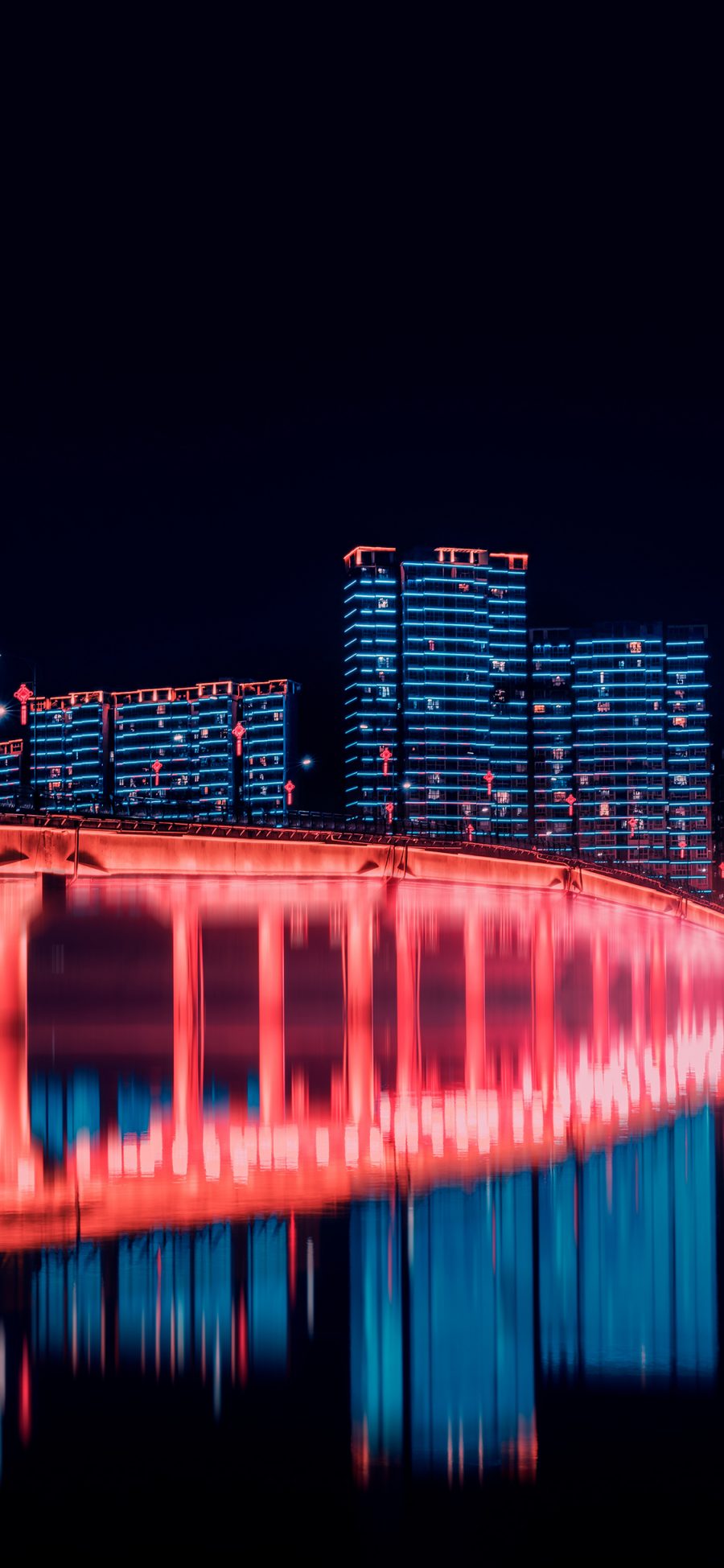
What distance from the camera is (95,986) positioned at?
10331 centimetres

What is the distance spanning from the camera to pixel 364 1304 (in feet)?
61.4

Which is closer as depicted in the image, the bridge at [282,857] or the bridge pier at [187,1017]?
the bridge pier at [187,1017]

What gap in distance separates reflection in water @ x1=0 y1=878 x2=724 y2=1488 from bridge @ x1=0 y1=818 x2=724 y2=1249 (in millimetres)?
159

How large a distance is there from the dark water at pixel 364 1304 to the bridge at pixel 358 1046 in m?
0.19

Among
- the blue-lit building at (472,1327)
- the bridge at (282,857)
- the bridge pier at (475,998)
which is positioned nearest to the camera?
the blue-lit building at (472,1327)

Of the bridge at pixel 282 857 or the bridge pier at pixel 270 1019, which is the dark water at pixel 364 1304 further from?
the bridge at pixel 282 857

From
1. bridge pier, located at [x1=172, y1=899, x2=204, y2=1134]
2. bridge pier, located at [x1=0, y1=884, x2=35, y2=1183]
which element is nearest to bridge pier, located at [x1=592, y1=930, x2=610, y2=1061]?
bridge pier, located at [x1=172, y1=899, x2=204, y2=1134]

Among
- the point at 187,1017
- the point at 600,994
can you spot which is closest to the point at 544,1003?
the point at 600,994

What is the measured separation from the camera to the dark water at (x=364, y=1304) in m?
12.3

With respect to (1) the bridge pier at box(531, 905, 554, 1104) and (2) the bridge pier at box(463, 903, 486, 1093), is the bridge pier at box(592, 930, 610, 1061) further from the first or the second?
(2) the bridge pier at box(463, 903, 486, 1093)

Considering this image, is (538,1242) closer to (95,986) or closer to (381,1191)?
(381,1191)

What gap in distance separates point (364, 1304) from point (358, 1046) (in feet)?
133

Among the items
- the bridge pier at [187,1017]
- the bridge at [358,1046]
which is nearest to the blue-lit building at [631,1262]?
the bridge at [358,1046]

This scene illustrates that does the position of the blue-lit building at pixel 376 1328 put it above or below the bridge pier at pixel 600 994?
above
